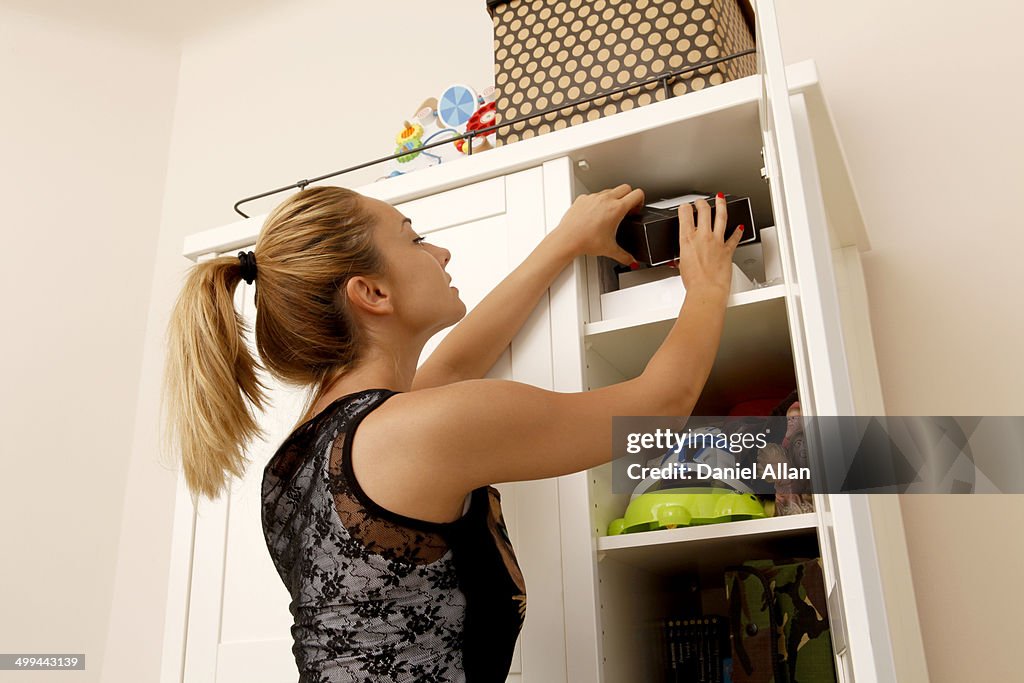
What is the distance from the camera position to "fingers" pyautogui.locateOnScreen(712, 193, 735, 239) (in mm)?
1131

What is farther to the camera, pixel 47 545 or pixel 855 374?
pixel 47 545

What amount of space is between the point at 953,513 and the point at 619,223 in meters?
0.67

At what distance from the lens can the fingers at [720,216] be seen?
1131 mm

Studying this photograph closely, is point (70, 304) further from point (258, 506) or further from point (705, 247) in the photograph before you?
point (705, 247)

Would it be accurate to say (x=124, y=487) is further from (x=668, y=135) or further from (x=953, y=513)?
(x=953, y=513)

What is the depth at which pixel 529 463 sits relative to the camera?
36.1 inches

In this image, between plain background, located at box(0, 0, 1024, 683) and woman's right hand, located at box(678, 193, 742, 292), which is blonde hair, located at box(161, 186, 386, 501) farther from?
plain background, located at box(0, 0, 1024, 683)

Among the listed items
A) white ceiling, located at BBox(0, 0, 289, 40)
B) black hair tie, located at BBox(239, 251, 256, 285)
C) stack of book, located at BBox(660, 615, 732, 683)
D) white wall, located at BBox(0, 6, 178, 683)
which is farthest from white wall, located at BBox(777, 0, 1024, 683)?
white wall, located at BBox(0, 6, 178, 683)

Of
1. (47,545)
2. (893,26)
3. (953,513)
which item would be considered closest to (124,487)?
(47,545)

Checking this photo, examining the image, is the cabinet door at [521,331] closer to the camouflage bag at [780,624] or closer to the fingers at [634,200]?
the fingers at [634,200]

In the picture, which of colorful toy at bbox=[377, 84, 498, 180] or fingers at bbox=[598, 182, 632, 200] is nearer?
fingers at bbox=[598, 182, 632, 200]

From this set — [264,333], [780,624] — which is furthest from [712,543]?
[264,333]

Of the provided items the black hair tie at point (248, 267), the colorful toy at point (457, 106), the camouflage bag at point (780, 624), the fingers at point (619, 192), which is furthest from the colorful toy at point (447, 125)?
the camouflage bag at point (780, 624)

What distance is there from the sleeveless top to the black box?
443mm
